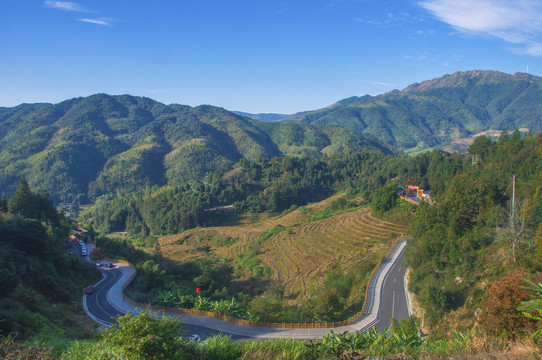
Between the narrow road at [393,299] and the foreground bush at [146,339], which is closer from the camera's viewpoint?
the foreground bush at [146,339]

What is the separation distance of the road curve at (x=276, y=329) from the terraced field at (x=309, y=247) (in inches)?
189

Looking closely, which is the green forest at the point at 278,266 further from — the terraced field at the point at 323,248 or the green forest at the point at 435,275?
the terraced field at the point at 323,248

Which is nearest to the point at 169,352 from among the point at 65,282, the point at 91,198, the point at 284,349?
the point at 284,349

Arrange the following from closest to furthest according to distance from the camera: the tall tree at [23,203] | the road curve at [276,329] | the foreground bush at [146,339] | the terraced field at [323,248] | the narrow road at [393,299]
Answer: the foreground bush at [146,339], the road curve at [276,329], the narrow road at [393,299], the terraced field at [323,248], the tall tree at [23,203]

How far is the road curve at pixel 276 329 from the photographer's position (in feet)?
52.2

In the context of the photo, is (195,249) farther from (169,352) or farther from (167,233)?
(169,352)

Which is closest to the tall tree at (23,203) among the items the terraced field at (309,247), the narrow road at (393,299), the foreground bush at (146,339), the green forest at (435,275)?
the green forest at (435,275)

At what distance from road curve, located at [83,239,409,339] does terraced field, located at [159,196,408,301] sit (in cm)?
481

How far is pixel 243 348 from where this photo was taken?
24.0ft

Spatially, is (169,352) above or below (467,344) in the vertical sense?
above

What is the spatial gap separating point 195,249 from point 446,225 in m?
41.1

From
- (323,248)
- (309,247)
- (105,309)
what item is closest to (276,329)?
(105,309)

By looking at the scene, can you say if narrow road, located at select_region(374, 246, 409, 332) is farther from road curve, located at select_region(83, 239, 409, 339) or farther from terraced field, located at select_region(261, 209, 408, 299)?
terraced field, located at select_region(261, 209, 408, 299)

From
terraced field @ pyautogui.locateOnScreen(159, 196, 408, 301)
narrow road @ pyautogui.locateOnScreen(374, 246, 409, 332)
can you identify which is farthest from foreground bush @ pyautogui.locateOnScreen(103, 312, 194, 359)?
terraced field @ pyautogui.locateOnScreen(159, 196, 408, 301)
